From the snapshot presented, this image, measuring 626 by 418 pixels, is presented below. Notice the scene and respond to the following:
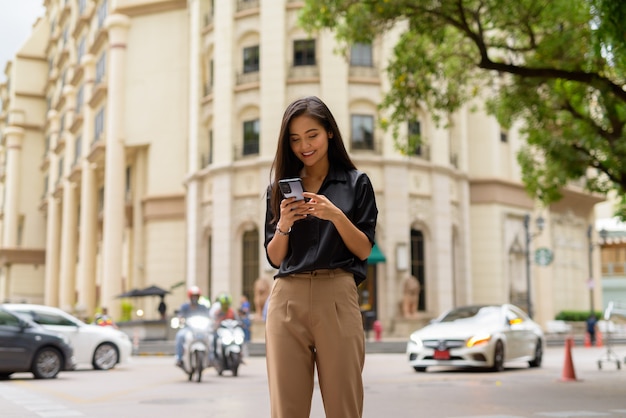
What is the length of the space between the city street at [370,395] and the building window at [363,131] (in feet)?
63.6

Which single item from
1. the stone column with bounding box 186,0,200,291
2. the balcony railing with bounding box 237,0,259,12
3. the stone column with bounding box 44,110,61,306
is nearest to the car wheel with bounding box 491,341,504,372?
the stone column with bounding box 186,0,200,291

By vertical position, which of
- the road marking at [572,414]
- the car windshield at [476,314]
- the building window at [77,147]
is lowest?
the road marking at [572,414]

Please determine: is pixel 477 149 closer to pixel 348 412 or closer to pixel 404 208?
pixel 404 208

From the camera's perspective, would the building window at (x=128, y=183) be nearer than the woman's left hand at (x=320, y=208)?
No

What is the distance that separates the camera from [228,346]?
16.4 meters

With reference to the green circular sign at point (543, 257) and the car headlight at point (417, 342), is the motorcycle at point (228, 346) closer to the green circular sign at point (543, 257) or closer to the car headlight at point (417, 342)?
the car headlight at point (417, 342)

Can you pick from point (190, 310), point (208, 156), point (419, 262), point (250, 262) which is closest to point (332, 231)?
point (190, 310)

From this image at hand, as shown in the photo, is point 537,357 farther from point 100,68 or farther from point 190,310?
point 100,68

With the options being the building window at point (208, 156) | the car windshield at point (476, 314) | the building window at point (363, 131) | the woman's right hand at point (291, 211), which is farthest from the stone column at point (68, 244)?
the woman's right hand at point (291, 211)

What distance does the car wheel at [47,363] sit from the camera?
1587 centimetres

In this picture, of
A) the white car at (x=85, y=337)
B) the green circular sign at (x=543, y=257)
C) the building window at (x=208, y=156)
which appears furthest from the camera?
the building window at (x=208, y=156)

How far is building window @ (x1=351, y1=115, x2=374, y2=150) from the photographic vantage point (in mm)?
36062

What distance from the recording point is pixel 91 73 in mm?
52438

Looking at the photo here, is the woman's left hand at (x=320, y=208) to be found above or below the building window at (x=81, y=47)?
below
